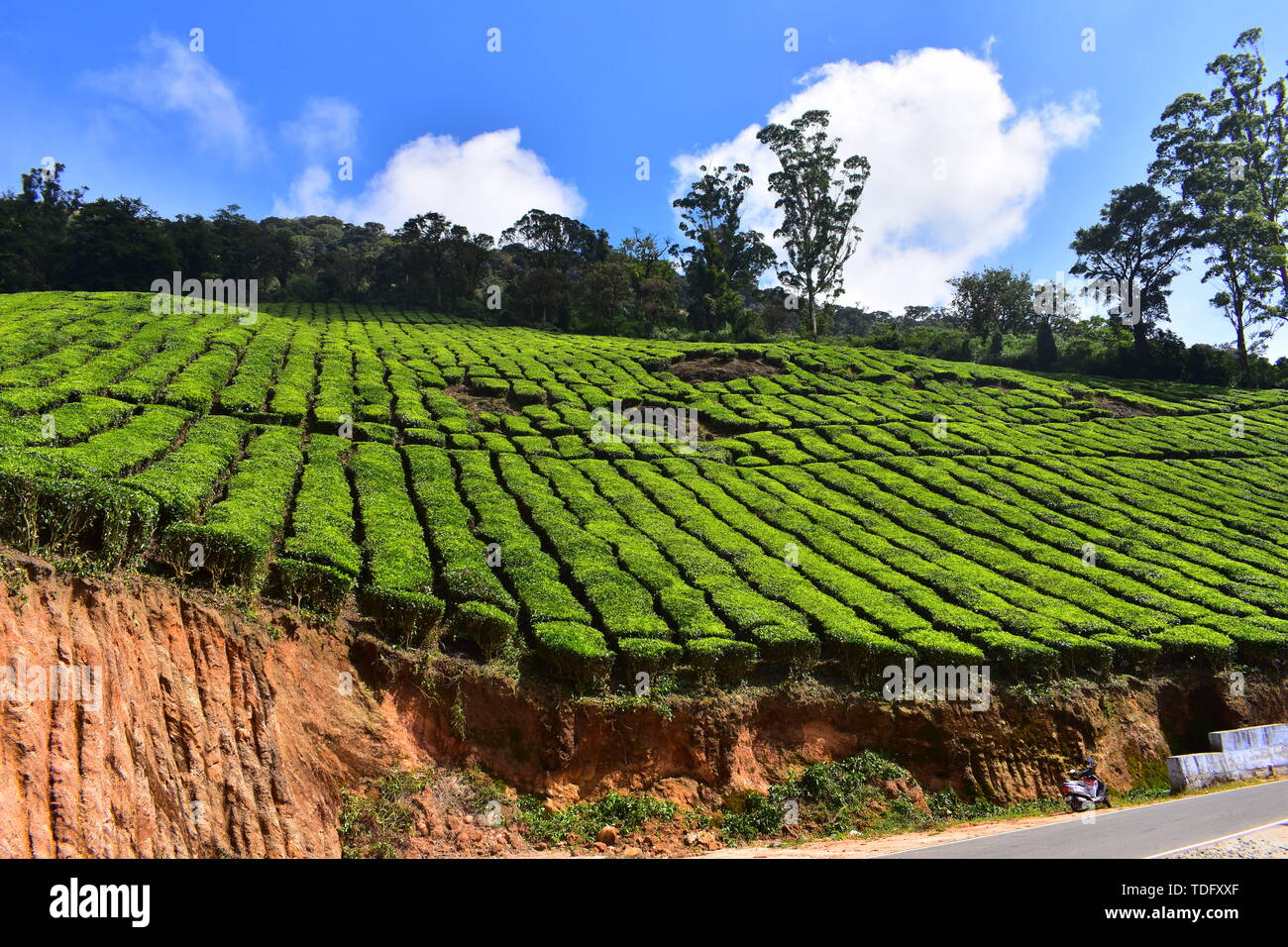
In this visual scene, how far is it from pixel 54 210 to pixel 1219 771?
89067 mm

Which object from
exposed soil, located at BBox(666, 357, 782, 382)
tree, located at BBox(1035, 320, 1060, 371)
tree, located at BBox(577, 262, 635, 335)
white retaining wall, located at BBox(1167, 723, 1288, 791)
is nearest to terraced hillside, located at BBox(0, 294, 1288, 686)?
exposed soil, located at BBox(666, 357, 782, 382)

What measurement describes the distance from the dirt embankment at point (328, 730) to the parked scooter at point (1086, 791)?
0.63 m

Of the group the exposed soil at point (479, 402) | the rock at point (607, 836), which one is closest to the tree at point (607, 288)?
the exposed soil at point (479, 402)

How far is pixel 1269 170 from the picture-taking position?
168 feet

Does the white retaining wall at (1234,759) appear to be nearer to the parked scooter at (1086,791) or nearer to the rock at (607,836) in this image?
the parked scooter at (1086,791)

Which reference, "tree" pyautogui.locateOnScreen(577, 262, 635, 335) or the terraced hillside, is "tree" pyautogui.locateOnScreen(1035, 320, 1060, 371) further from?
"tree" pyautogui.locateOnScreen(577, 262, 635, 335)

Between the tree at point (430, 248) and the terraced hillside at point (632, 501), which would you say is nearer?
the terraced hillside at point (632, 501)

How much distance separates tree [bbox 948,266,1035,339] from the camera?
6950cm

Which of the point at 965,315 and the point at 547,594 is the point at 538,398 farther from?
the point at 965,315

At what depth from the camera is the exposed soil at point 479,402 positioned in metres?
32.9

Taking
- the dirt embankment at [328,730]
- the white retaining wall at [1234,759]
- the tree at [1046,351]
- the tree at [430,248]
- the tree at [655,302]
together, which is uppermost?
the tree at [430,248]

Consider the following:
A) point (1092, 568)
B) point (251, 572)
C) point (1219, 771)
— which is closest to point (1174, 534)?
point (1092, 568)

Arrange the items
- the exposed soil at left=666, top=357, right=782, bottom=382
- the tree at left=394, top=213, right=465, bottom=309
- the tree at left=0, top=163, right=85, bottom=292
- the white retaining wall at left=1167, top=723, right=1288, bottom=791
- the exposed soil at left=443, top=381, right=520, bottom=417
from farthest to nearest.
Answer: the tree at left=394, top=213, right=465, bottom=309 → the tree at left=0, top=163, right=85, bottom=292 → the exposed soil at left=666, top=357, right=782, bottom=382 → the exposed soil at left=443, top=381, right=520, bottom=417 → the white retaining wall at left=1167, top=723, right=1288, bottom=791

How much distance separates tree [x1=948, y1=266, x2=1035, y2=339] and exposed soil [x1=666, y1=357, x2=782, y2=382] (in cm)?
3314
